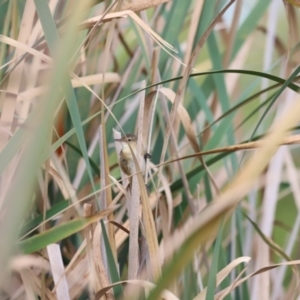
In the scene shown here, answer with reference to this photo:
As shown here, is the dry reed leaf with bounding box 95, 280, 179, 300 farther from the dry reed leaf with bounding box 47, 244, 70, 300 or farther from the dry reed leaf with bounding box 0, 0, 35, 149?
the dry reed leaf with bounding box 0, 0, 35, 149

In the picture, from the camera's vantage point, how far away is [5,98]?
587mm

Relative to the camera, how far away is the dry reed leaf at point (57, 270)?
514 millimetres

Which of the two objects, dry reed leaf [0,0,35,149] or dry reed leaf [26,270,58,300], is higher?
dry reed leaf [0,0,35,149]

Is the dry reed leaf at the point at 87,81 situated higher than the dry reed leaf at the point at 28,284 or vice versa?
the dry reed leaf at the point at 87,81

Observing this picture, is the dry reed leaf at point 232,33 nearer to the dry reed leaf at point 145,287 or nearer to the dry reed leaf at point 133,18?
the dry reed leaf at point 133,18

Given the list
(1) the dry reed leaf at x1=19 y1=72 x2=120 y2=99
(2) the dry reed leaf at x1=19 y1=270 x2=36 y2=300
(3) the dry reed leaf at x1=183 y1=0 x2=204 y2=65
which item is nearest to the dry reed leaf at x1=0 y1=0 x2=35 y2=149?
(1) the dry reed leaf at x1=19 y1=72 x2=120 y2=99

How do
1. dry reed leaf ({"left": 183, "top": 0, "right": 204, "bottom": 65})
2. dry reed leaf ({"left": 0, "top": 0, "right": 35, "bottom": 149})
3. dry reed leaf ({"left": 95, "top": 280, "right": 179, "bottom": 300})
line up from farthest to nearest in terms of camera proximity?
dry reed leaf ({"left": 183, "top": 0, "right": 204, "bottom": 65})
dry reed leaf ({"left": 0, "top": 0, "right": 35, "bottom": 149})
dry reed leaf ({"left": 95, "top": 280, "right": 179, "bottom": 300})

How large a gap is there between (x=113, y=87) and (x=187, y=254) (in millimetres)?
627

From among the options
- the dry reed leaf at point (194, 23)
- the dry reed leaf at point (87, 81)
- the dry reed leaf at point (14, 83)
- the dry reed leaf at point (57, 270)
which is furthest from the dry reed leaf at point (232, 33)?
the dry reed leaf at point (57, 270)

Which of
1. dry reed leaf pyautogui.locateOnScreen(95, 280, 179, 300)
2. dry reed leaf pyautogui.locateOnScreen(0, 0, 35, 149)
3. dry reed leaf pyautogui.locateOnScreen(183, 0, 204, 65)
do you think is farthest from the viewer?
dry reed leaf pyautogui.locateOnScreen(183, 0, 204, 65)

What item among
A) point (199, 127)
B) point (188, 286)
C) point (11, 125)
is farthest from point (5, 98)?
point (199, 127)

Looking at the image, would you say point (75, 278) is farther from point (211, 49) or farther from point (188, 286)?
point (211, 49)

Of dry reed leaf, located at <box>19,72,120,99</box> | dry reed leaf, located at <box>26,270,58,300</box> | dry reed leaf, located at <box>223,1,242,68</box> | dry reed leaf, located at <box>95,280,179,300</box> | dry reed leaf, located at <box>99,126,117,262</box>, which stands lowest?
dry reed leaf, located at <box>26,270,58,300</box>

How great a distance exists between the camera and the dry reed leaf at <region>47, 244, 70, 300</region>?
20.2 inches
